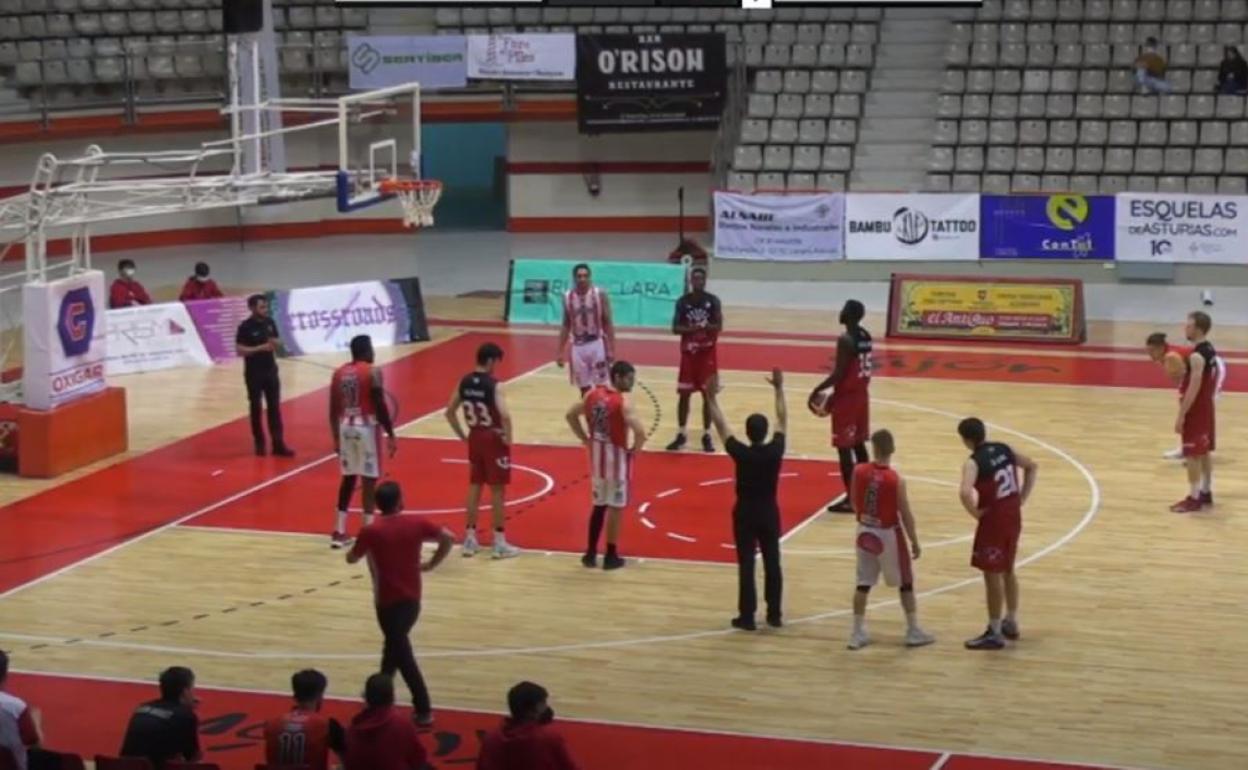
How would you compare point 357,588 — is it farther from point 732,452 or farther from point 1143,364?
point 1143,364

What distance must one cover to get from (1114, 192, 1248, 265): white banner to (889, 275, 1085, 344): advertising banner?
4.25 metres

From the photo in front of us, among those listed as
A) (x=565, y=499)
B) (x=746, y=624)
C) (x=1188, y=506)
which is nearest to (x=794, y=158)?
(x=565, y=499)

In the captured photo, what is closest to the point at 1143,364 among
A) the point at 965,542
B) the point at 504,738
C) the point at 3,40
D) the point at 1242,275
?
the point at 1242,275

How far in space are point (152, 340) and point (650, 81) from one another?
37.7ft

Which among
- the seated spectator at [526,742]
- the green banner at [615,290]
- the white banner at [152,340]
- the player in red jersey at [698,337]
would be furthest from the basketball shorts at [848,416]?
the white banner at [152,340]

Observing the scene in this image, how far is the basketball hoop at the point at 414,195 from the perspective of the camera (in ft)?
72.3

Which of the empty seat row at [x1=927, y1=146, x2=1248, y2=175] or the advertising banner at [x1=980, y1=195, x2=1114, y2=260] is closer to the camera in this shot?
the advertising banner at [x1=980, y1=195, x2=1114, y2=260]

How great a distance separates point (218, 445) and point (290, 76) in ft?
49.8

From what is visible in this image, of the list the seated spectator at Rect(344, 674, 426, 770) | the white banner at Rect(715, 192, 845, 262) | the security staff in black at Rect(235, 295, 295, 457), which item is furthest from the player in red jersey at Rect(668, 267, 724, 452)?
the white banner at Rect(715, 192, 845, 262)

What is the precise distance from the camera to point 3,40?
3319 cm

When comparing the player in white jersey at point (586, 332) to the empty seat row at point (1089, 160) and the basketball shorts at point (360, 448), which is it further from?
the empty seat row at point (1089, 160)

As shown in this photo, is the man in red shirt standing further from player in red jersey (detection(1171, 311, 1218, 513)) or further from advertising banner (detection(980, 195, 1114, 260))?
advertising banner (detection(980, 195, 1114, 260))

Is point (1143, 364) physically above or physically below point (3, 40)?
below

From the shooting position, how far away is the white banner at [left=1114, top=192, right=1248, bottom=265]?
29078 millimetres
